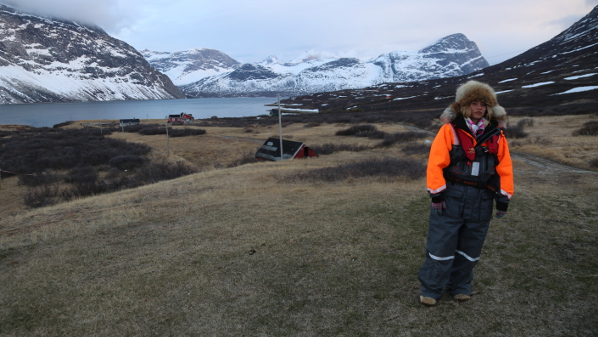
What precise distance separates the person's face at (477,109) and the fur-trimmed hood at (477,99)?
4 cm

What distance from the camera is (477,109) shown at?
3.90 meters

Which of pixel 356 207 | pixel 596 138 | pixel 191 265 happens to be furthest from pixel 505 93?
pixel 191 265

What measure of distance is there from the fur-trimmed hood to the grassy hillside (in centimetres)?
219

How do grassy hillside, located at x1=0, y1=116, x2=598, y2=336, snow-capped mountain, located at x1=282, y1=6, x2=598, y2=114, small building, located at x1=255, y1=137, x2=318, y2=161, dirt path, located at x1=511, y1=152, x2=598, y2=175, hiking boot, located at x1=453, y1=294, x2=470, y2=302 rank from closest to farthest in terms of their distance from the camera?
grassy hillside, located at x1=0, y1=116, x2=598, y2=336 < hiking boot, located at x1=453, y1=294, x2=470, y2=302 < dirt path, located at x1=511, y1=152, x2=598, y2=175 < small building, located at x1=255, y1=137, x2=318, y2=161 < snow-capped mountain, located at x1=282, y1=6, x2=598, y2=114

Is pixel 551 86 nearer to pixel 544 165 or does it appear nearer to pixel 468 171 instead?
pixel 544 165

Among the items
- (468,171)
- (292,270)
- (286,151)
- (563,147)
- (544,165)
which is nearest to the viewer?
(468,171)

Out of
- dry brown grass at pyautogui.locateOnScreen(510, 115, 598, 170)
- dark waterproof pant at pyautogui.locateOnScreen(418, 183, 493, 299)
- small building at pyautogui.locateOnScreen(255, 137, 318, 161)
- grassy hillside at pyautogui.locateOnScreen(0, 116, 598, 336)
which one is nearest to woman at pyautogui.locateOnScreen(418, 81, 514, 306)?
dark waterproof pant at pyautogui.locateOnScreen(418, 183, 493, 299)

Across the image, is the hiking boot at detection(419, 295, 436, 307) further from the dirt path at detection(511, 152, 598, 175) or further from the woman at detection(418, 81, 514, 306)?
the dirt path at detection(511, 152, 598, 175)

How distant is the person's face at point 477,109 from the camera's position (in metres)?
3.90

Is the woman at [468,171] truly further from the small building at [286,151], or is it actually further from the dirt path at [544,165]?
the small building at [286,151]

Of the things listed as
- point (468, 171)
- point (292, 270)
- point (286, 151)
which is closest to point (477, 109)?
point (468, 171)

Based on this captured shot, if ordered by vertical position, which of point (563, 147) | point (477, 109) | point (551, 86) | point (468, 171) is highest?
point (551, 86)

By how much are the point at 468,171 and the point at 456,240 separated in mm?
812

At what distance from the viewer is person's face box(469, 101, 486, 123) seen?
12.8ft
